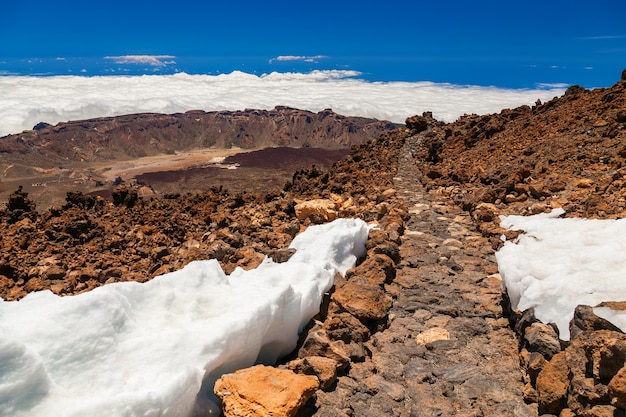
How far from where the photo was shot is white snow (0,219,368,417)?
3.08 metres

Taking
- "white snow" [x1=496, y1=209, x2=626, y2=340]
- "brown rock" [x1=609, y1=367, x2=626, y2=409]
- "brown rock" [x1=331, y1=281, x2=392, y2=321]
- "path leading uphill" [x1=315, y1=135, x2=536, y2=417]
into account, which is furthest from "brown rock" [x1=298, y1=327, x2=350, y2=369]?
"brown rock" [x1=609, y1=367, x2=626, y2=409]

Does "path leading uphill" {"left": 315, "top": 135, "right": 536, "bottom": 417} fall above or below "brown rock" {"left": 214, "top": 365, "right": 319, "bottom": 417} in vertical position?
below

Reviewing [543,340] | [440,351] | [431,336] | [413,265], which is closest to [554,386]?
[543,340]

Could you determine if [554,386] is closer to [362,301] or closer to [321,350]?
[321,350]

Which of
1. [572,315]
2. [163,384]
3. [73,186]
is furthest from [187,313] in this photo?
[73,186]

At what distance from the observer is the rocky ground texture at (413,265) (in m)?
4.17

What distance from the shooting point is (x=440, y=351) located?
5391 millimetres

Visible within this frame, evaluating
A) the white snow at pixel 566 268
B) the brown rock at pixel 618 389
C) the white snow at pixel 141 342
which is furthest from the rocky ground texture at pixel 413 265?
the white snow at pixel 141 342

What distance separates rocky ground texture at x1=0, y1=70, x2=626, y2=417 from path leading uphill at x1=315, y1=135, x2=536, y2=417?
0.07 feet

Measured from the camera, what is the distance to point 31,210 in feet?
39.6

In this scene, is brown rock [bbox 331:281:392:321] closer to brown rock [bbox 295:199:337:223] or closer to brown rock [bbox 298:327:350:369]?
brown rock [bbox 298:327:350:369]

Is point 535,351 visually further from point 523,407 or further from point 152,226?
point 152,226

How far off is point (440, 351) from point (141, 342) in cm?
353

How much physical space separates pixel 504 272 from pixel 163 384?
5166 millimetres
